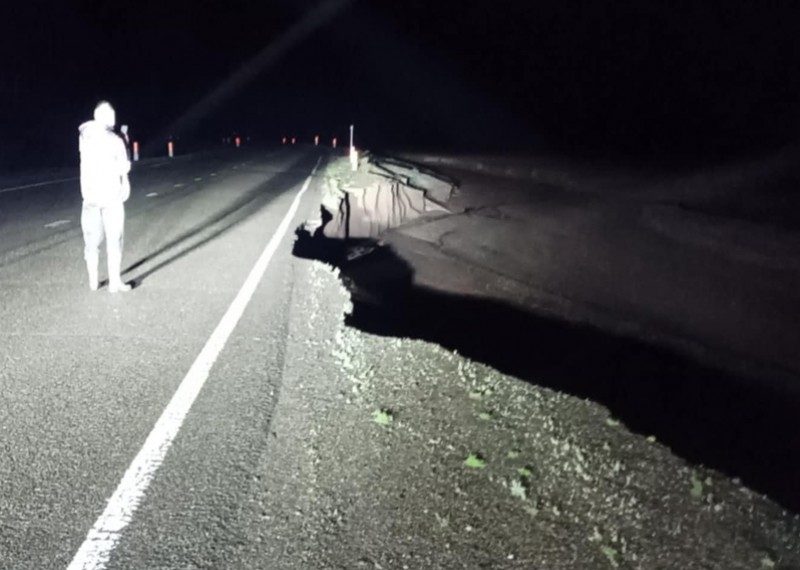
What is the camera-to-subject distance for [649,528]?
400 cm

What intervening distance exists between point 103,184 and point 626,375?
5.90 metres

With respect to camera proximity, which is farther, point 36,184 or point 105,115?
point 36,184

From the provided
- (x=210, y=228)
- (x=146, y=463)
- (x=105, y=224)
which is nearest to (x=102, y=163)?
(x=105, y=224)

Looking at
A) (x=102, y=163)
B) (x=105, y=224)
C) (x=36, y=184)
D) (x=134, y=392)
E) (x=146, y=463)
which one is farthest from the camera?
(x=36, y=184)

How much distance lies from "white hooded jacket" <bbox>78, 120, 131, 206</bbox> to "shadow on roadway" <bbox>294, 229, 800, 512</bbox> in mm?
2902

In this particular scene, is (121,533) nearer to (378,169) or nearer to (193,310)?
(193,310)

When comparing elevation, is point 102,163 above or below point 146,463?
above

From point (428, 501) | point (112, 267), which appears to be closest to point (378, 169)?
point (112, 267)

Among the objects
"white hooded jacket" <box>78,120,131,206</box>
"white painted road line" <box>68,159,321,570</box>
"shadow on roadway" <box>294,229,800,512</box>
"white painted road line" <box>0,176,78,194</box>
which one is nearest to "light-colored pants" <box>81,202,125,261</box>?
"white hooded jacket" <box>78,120,131,206</box>

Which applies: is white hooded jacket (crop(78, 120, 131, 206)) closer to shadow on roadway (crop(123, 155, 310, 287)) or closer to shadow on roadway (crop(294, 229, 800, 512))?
shadow on roadway (crop(123, 155, 310, 287))

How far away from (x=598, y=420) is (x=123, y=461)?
3.00 m

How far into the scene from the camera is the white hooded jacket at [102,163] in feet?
27.5

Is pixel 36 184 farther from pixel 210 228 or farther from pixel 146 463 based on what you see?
pixel 146 463

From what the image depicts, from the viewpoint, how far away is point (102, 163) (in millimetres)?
8414
